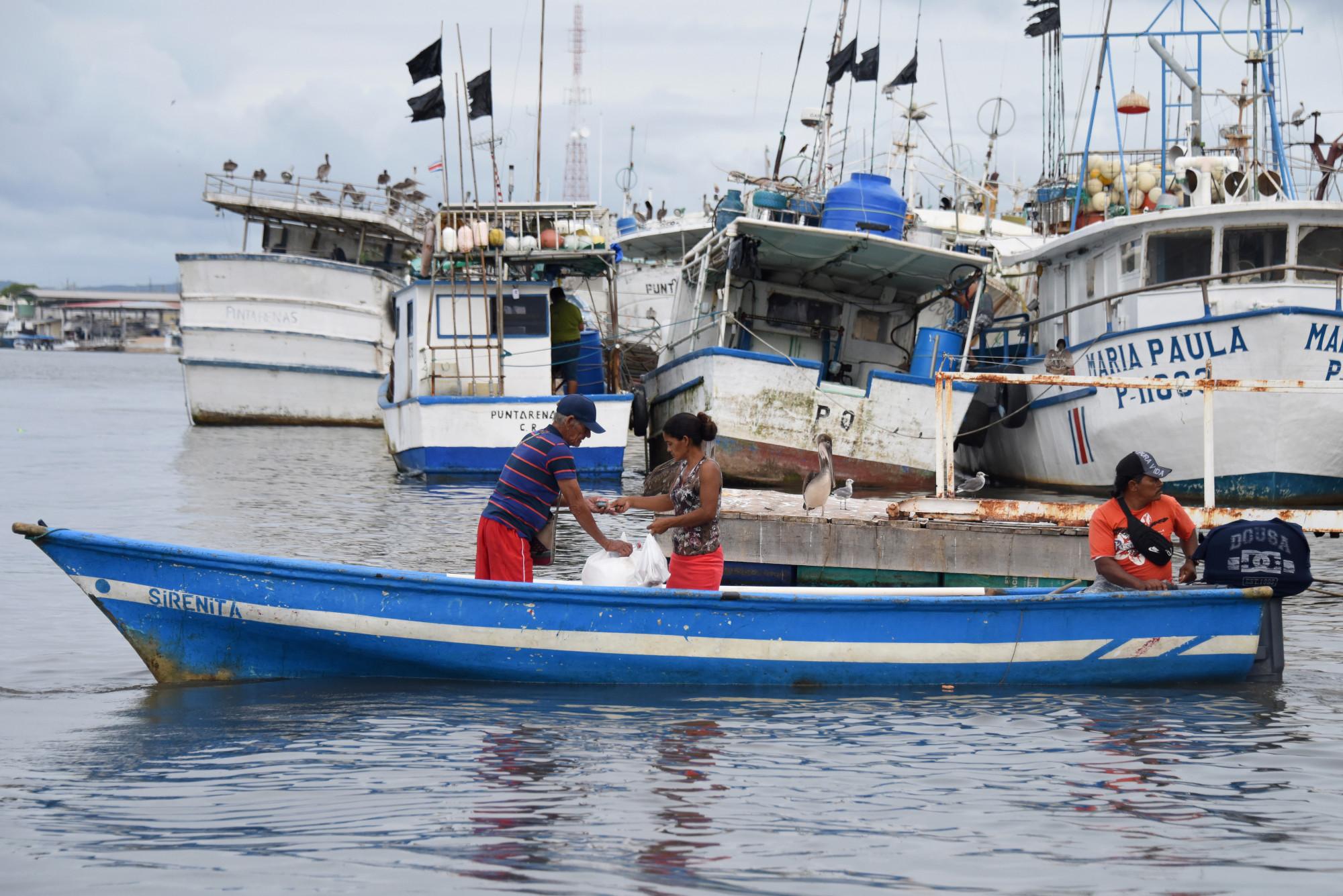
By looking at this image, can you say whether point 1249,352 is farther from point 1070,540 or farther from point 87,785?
point 87,785

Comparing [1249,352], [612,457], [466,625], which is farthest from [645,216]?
[466,625]

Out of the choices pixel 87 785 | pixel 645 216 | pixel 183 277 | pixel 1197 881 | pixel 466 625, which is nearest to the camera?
pixel 1197 881

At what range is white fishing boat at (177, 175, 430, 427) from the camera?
32.4 meters

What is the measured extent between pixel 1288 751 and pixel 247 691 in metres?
5.75

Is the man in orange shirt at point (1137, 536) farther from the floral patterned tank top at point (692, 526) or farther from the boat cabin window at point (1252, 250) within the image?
the boat cabin window at point (1252, 250)

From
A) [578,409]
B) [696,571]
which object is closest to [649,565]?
[696,571]

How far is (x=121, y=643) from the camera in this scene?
31.0 ft

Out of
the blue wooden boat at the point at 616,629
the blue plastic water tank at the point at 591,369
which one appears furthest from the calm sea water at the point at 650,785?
the blue plastic water tank at the point at 591,369

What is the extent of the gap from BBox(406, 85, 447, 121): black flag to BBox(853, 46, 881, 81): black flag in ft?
28.9

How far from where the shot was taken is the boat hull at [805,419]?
1903cm

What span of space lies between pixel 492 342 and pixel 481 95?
164 inches

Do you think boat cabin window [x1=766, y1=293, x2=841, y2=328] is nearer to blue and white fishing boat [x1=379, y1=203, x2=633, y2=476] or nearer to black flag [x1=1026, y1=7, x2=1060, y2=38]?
blue and white fishing boat [x1=379, y1=203, x2=633, y2=476]

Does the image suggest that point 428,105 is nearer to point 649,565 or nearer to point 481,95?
point 481,95

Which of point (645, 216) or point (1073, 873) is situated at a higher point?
point (645, 216)
